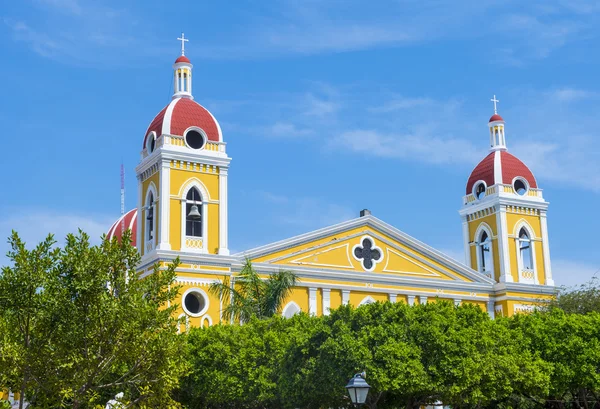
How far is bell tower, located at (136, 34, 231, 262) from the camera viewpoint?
128 feet

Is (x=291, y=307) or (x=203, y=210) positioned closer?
(x=203, y=210)

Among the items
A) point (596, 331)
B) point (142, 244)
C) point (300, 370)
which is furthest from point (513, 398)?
point (142, 244)

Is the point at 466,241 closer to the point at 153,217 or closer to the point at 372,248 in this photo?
the point at 372,248

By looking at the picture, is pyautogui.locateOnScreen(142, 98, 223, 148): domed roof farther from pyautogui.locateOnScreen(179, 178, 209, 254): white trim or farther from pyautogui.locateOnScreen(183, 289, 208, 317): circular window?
pyautogui.locateOnScreen(183, 289, 208, 317): circular window

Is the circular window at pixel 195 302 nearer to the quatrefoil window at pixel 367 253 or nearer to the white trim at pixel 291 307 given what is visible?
the white trim at pixel 291 307

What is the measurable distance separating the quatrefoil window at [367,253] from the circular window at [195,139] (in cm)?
903

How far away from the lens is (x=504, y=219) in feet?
156

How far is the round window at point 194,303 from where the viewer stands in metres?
38.4

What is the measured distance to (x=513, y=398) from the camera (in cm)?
3366

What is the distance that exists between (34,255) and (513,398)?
19964mm

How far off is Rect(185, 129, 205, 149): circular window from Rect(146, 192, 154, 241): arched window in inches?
118

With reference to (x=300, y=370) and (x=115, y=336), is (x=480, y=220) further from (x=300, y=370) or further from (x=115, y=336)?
(x=115, y=336)

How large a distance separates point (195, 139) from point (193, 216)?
3756 mm

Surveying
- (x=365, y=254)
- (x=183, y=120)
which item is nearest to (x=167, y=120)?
(x=183, y=120)
